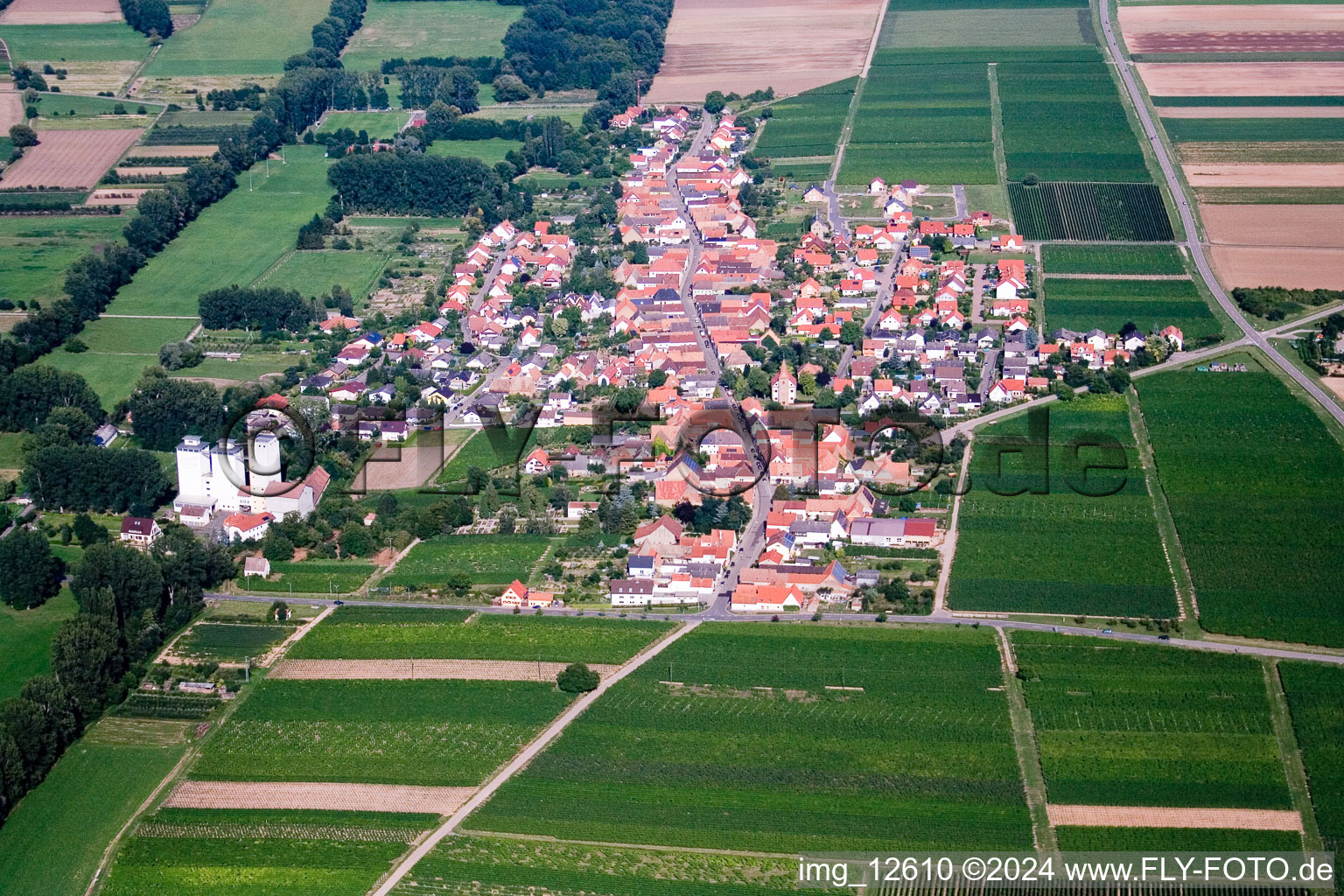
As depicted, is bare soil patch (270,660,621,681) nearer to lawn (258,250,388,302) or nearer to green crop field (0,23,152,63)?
lawn (258,250,388,302)

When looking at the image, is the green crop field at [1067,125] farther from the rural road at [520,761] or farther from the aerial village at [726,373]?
the rural road at [520,761]

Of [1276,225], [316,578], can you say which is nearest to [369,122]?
[1276,225]

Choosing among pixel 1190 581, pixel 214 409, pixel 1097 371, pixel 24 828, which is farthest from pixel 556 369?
pixel 24 828

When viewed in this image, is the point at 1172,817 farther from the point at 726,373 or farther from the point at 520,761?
the point at 726,373

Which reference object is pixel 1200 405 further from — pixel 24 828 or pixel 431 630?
pixel 24 828

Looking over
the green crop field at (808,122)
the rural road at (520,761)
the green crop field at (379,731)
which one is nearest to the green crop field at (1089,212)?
the green crop field at (808,122)
